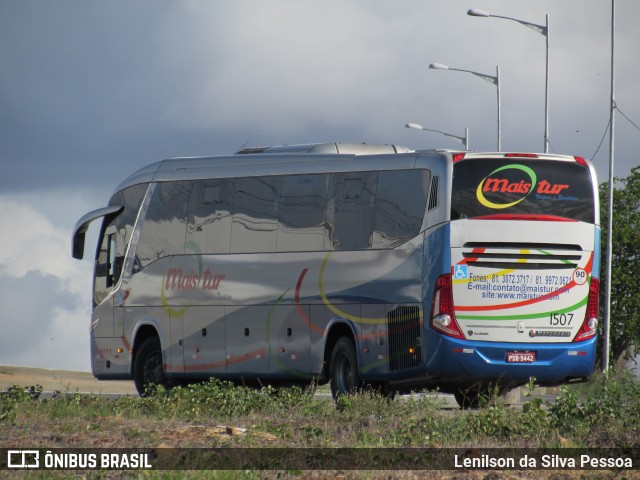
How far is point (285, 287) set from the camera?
67.1ft

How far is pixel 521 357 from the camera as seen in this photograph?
17.7 meters

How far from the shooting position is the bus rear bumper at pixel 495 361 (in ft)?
57.7

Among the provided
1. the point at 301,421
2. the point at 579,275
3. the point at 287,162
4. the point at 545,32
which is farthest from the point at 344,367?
the point at 545,32

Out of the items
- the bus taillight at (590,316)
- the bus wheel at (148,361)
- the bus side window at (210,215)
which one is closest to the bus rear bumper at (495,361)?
the bus taillight at (590,316)

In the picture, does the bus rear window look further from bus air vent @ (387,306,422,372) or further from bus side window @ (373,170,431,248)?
bus air vent @ (387,306,422,372)

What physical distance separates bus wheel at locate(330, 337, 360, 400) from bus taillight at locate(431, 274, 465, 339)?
1.99 m

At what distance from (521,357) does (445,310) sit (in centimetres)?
125

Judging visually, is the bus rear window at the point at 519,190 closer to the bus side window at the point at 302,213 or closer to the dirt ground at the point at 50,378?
the bus side window at the point at 302,213

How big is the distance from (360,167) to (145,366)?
260 inches

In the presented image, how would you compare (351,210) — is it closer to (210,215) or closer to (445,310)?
(445,310)

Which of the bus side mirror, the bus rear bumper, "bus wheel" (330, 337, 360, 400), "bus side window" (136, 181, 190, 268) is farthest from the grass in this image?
the bus side mirror

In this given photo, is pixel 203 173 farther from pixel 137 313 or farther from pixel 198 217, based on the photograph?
pixel 137 313

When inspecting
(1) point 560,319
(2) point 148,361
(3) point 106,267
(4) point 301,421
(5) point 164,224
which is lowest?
(4) point 301,421

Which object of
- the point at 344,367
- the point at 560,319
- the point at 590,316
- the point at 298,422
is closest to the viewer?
the point at 298,422
